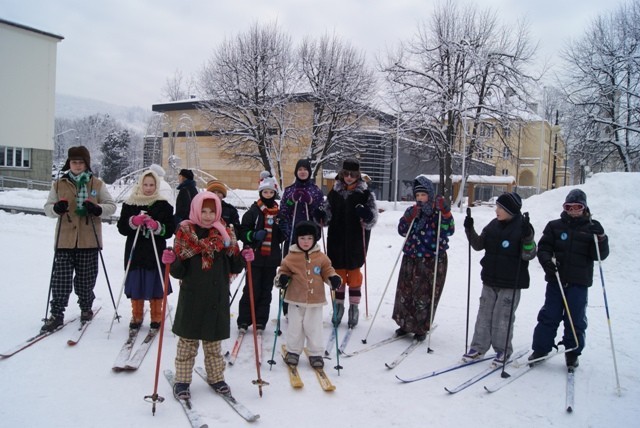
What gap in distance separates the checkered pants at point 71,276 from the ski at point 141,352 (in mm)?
986

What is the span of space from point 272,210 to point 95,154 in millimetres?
68502

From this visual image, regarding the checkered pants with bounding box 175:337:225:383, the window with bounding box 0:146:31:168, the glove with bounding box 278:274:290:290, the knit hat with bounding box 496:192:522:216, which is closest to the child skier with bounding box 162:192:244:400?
the checkered pants with bounding box 175:337:225:383

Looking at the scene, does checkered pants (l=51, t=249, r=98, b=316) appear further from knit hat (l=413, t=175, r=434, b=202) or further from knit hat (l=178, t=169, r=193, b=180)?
knit hat (l=413, t=175, r=434, b=202)

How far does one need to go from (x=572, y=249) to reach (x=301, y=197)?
3.06 metres

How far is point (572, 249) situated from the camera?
178 inches

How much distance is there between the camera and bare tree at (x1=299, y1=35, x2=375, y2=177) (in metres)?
23.7

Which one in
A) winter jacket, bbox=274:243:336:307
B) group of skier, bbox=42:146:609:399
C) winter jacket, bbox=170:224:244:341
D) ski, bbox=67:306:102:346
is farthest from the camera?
ski, bbox=67:306:102:346

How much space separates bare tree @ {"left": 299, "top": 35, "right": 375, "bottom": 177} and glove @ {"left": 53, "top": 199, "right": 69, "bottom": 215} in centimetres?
1916

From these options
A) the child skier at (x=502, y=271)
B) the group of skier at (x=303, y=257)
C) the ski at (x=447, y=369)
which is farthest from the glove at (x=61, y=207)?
the child skier at (x=502, y=271)

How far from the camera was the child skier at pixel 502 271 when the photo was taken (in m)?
4.47

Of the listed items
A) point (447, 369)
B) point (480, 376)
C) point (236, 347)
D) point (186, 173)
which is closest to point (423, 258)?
point (447, 369)

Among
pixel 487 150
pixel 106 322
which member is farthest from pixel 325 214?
pixel 487 150

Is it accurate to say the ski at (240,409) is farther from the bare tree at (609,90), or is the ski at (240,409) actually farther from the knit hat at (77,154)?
the bare tree at (609,90)

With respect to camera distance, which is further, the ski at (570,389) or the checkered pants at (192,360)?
the ski at (570,389)
